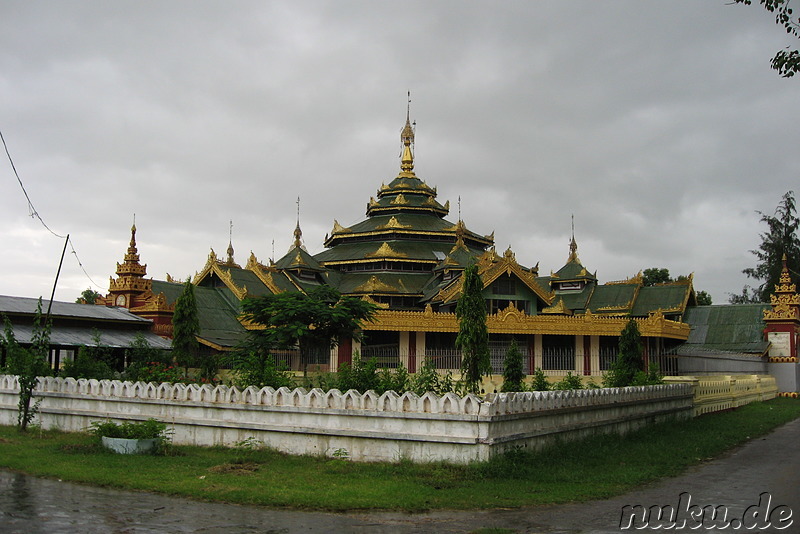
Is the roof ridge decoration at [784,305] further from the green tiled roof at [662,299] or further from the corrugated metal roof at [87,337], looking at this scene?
the corrugated metal roof at [87,337]

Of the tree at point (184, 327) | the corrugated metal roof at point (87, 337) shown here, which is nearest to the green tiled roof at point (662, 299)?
the tree at point (184, 327)

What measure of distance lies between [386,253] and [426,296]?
5177 mm

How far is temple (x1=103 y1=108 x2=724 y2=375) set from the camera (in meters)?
42.1

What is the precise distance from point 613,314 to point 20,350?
124 feet

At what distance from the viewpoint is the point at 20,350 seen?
24.1 meters

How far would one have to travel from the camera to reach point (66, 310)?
3456 centimetres

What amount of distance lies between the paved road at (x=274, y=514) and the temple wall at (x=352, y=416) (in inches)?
118

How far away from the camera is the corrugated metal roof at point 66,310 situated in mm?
32375

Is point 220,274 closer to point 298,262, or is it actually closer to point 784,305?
point 298,262

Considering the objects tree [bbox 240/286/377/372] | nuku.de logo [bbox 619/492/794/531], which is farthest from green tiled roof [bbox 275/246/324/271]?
nuku.de logo [bbox 619/492/794/531]

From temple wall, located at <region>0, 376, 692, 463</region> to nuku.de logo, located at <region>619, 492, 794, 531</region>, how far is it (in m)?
3.64

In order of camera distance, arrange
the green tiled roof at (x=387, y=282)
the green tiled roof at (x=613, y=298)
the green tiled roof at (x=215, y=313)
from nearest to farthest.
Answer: the green tiled roof at (x=215, y=313) < the green tiled roof at (x=387, y=282) < the green tiled roof at (x=613, y=298)

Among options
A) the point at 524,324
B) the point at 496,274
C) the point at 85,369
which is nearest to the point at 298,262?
the point at 496,274

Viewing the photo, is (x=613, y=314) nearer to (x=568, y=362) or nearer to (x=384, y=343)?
(x=568, y=362)
